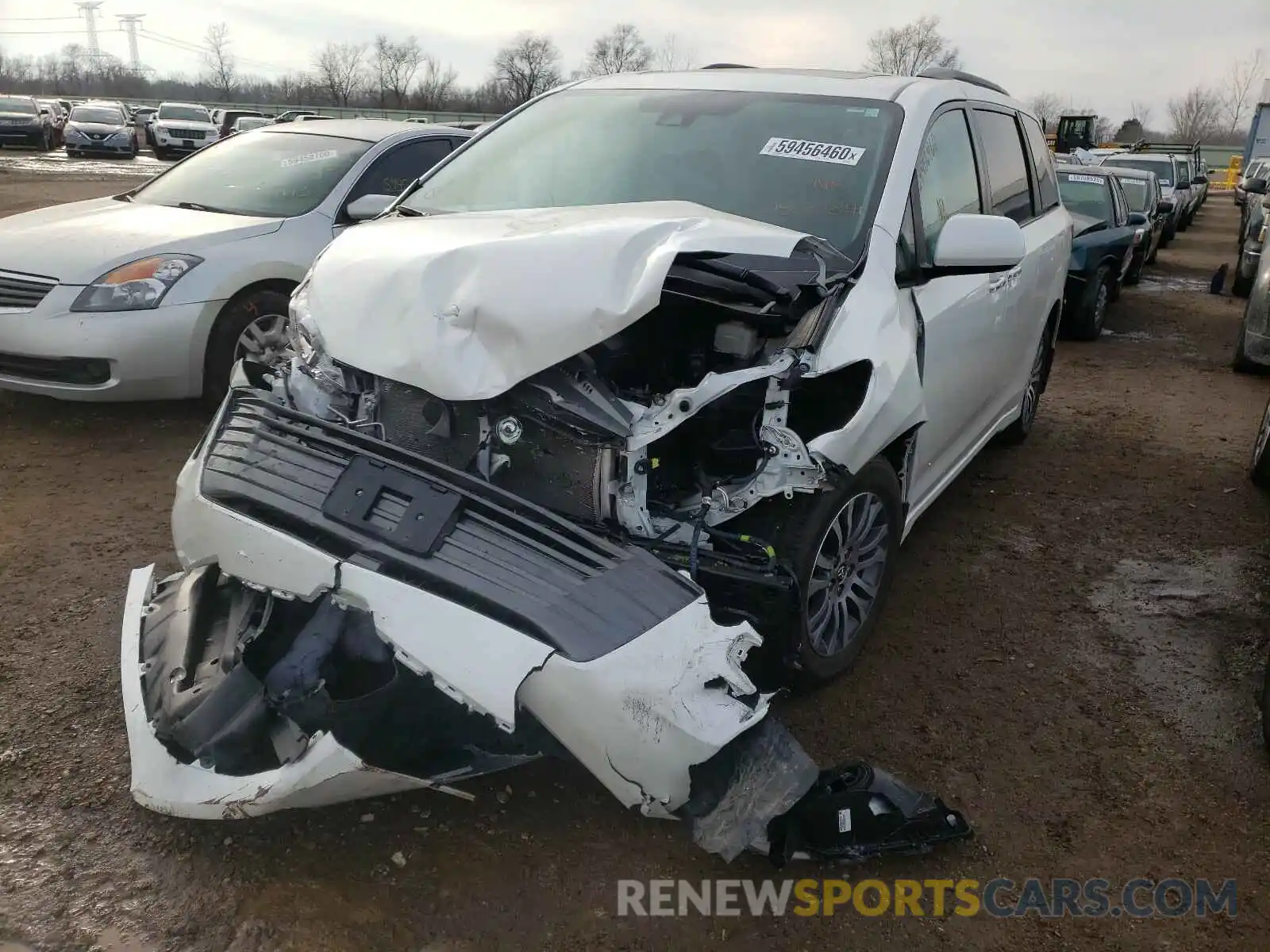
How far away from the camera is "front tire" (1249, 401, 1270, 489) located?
16.2ft

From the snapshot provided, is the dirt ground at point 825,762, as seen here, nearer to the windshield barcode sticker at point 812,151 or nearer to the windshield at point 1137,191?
the windshield barcode sticker at point 812,151

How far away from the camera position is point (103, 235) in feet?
16.2

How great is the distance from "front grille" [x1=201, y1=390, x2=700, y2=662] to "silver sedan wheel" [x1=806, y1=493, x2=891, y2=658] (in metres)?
0.75

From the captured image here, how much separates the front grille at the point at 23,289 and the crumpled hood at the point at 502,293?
2.74 meters

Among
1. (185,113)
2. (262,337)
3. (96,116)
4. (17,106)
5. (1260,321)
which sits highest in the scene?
(17,106)

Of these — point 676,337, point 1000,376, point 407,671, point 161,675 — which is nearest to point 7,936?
point 161,675

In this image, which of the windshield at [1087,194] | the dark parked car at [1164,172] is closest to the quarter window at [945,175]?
the windshield at [1087,194]

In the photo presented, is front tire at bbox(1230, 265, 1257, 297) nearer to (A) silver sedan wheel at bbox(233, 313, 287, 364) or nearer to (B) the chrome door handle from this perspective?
(B) the chrome door handle

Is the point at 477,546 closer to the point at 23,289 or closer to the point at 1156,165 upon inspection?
the point at 23,289

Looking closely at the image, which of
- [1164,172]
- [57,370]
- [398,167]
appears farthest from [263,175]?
[1164,172]

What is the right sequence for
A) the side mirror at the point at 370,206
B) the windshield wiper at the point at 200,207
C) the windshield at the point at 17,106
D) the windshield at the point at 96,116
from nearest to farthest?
1. the side mirror at the point at 370,206
2. the windshield wiper at the point at 200,207
3. the windshield at the point at 96,116
4. the windshield at the point at 17,106

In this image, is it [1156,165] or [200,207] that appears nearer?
[200,207]

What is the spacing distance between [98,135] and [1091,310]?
26480 millimetres

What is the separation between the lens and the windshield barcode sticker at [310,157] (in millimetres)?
5656
